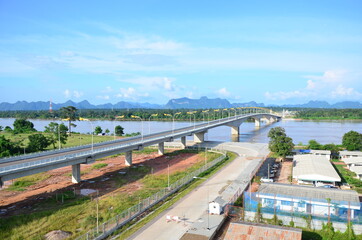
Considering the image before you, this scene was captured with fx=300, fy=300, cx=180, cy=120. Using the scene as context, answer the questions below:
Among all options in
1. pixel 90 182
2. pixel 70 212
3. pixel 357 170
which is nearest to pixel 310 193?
pixel 357 170

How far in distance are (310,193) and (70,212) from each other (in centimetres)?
1961

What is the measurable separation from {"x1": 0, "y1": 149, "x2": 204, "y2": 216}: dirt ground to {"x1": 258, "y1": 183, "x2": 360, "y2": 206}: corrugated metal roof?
48.1 feet

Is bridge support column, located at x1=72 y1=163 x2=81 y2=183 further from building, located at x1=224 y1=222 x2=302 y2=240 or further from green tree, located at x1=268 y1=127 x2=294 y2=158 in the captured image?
green tree, located at x1=268 y1=127 x2=294 y2=158

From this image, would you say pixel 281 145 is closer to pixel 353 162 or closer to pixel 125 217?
pixel 353 162

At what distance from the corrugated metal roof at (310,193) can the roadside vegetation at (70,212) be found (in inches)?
479

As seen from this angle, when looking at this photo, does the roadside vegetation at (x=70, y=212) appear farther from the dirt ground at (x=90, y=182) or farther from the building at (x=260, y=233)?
the building at (x=260, y=233)

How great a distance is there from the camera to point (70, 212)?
82.5 feet

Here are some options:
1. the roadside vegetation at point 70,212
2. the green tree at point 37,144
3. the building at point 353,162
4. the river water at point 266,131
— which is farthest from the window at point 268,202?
the green tree at point 37,144

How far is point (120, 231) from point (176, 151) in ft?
125

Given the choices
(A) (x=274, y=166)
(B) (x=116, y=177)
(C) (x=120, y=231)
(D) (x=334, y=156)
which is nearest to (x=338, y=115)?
(D) (x=334, y=156)

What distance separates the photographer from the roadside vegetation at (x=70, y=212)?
2142 cm

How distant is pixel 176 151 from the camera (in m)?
58.7

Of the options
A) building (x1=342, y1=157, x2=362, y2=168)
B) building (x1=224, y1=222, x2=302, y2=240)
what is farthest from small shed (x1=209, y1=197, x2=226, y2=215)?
building (x1=342, y1=157, x2=362, y2=168)

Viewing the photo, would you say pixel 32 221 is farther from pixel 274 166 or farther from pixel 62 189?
pixel 274 166
